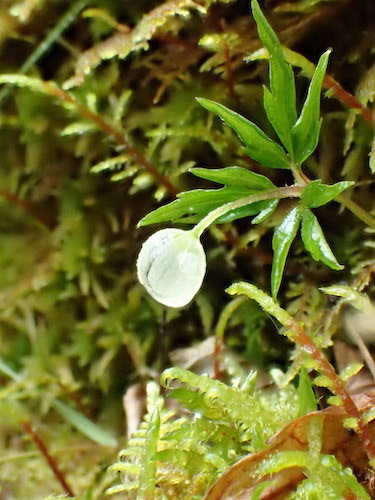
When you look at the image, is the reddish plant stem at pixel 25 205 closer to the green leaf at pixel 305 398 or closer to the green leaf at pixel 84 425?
the green leaf at pixel 84 425

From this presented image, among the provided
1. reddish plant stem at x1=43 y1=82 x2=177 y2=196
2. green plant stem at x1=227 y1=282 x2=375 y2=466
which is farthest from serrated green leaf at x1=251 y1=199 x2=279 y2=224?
reddish plant stem at x1=43 y1=82 x2=177 y2=196

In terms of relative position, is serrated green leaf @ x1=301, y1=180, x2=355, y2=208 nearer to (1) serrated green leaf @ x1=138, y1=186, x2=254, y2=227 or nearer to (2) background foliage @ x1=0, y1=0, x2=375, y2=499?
(1) serrated green leaf @ x1=138, y1=186, x2=254, y2=227

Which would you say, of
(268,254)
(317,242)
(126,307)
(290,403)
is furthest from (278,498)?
(126,307)

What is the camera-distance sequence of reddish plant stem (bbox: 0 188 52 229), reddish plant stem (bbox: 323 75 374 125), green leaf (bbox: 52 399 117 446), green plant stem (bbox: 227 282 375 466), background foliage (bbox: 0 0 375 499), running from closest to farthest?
green plant stem (bbox: 227 282 375 466) → reddish plant stem (bbox: 323 75 374 125) → background foliage (bbox: 0 0 375 499) → green leaf (bbox: 52 399 117 446) → reddish plant stem (bbox: 0 188 52 229)

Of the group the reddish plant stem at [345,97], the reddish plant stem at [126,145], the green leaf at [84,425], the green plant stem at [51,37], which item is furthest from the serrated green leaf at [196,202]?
the green plant stem at [51,37]

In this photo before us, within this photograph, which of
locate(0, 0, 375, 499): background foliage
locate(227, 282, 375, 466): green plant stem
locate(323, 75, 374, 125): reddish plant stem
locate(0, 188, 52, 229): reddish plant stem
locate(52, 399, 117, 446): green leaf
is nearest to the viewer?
locate(227, 282, 375, 466): green plant stem

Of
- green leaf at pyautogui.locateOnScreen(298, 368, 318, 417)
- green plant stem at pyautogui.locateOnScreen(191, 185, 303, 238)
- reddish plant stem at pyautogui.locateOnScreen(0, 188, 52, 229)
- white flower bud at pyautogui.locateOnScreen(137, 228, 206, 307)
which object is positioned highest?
reddish plant stem at pyautogui.locateOnScreen(0, 188, 52, 229)
